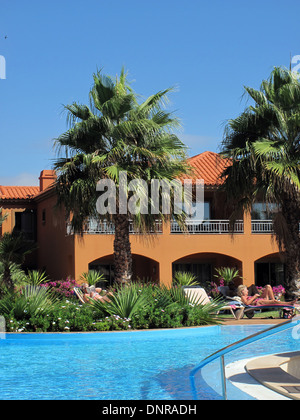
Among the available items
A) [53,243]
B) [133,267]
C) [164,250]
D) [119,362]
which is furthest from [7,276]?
[119,362]

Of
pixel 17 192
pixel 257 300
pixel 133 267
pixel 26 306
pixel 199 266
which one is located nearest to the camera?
pixel 26 306

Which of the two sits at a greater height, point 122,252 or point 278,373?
point 122,252

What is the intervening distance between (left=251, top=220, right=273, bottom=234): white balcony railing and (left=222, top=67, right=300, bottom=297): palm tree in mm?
9287

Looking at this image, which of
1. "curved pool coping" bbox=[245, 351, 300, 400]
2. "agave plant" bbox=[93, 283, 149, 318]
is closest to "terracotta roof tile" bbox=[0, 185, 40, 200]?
"agave plant" bbox=[93, 283, 149, 318]

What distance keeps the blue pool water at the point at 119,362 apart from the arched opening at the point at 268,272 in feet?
58.8

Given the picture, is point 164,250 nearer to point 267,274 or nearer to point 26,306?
point 267,274

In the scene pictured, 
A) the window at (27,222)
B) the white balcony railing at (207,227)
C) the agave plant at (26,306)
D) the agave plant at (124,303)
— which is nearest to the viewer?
the agave plant at (26,306)

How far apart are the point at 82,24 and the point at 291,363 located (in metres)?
8.87

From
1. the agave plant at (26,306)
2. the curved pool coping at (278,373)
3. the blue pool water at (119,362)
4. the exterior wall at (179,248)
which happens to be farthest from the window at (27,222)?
the curved pool coping at (278,373)

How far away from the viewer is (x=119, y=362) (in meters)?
10.9

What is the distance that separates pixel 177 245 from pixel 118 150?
10638 mm

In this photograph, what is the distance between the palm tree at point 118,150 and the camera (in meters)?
20.0

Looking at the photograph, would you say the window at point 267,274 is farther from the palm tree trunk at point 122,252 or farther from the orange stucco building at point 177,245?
the palm tree trunk at point 122,252
